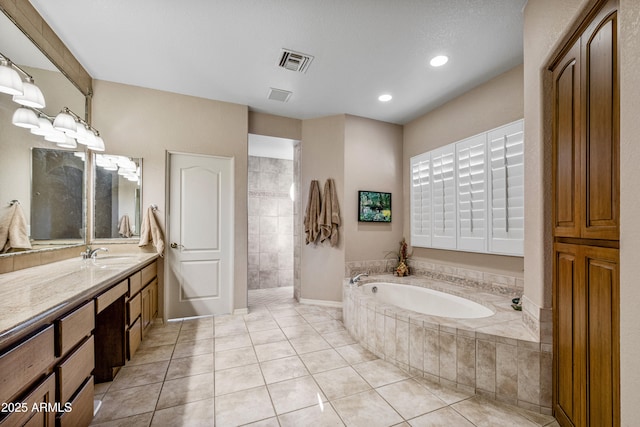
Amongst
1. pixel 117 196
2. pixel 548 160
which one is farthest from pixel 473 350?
pixel 117 196

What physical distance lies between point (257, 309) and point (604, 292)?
3536mm

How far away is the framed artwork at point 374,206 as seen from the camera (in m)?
3.91

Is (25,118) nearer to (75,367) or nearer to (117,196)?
(117,196)

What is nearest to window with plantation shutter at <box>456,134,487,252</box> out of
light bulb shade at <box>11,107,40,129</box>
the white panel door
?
the white panel door

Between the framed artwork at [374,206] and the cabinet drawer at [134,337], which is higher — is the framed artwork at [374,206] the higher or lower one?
the higher one

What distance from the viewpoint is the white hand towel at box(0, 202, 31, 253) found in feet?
5.81

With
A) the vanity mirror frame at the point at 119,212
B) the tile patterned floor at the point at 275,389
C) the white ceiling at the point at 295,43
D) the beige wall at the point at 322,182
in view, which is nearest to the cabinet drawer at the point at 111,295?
the tile patterned floor at the point at 275,389

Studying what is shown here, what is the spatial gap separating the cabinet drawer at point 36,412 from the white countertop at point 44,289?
279 millimetres

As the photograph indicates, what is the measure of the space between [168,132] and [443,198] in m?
3.54

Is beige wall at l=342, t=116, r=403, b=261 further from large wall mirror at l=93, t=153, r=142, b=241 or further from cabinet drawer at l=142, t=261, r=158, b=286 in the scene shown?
large wall mirror at l=93, t=153, r=142, b=241

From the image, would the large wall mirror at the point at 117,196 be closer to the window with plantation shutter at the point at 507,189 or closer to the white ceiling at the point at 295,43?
the white ceiling at the point at 295,43

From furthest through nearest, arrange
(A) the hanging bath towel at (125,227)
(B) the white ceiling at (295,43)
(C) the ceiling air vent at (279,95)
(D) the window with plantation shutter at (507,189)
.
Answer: (C) the ceiling air vent at (279,95) < (A) the hanging bath towel at (125,227) < (D) the window with plantation shutter at (507,189) < (B) the white ceiling at (295,43)

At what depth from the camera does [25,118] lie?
6.19ft

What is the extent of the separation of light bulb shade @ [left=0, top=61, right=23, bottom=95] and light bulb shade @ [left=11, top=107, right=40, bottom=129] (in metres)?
0.21
